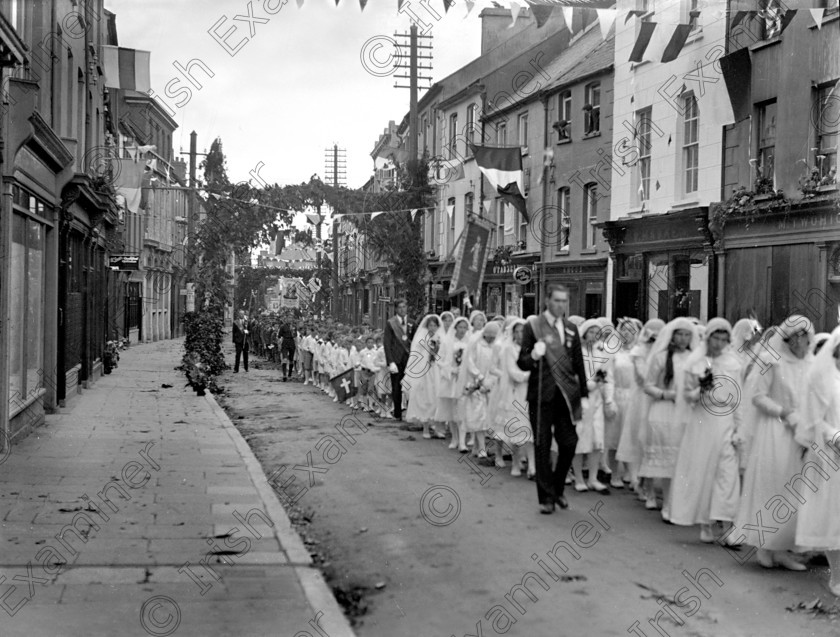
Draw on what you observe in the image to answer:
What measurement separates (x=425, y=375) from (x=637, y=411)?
5.10 m

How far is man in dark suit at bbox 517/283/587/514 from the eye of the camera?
8867 millimetres

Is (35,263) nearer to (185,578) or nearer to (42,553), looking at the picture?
(42,553)

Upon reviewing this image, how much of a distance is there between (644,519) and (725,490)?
124 cm

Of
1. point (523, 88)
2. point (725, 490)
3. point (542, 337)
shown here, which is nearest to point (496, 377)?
point (542, 337)

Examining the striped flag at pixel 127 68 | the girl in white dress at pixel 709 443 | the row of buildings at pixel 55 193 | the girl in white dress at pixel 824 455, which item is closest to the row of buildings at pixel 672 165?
the girl in white dress at pixel 709 443

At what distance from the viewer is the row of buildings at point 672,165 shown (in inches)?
660

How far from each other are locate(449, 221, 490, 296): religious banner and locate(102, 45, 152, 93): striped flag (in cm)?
833

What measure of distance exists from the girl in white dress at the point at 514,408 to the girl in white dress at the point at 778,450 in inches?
141

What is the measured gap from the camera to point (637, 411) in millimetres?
9359

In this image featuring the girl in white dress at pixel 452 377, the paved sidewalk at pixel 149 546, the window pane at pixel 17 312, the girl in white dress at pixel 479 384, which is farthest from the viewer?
the girl in white dress at pixel 452 377

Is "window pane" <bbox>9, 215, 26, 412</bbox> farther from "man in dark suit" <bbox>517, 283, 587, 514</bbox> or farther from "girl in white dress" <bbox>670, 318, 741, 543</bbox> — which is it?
"girl in white dress" <bbox>670, 318, 741, 543</bbox>

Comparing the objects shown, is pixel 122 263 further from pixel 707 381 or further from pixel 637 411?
pixel 707 381

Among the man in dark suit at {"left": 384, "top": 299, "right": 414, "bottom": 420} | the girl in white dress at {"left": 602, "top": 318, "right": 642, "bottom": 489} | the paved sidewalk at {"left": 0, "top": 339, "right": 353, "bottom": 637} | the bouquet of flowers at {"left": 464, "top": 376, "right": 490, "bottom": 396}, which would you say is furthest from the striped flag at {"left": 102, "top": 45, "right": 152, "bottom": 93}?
the girl in white dress at {"left": 602, "top": 318, "right": 642, "bottom": 489}

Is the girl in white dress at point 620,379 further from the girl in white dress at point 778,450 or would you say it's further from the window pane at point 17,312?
the window pane at point 17,312
